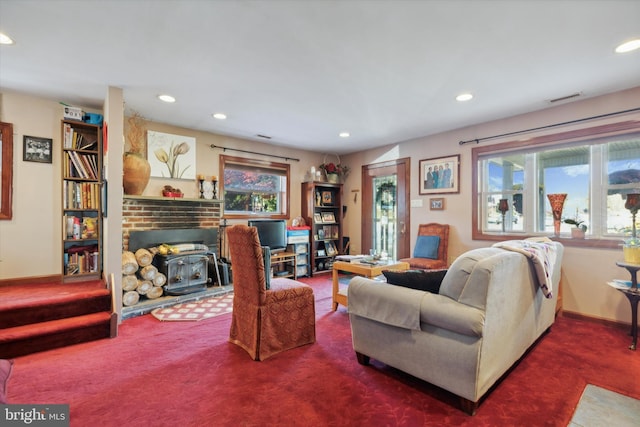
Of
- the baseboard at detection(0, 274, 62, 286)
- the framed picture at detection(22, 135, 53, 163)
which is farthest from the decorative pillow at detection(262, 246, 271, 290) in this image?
the framed picture at detection(22, 135, 53, 163)

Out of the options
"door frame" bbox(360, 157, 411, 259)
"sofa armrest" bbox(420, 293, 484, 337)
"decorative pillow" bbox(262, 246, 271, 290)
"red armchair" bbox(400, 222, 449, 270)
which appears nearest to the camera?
"sofa armrest" bbox(420, 293, 484, 337)

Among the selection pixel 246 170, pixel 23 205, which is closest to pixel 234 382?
pixel 23 205

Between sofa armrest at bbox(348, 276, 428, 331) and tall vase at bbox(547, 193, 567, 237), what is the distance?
2.63 m

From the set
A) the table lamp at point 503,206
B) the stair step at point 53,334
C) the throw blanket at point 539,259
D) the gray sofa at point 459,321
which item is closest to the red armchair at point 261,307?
the gray sofa at point 459,321

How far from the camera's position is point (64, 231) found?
3.35 meters

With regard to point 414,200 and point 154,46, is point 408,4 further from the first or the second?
point 414,200

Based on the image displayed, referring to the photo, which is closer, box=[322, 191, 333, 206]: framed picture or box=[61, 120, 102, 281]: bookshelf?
box=[61, 120, 102, 281]: bookshelf

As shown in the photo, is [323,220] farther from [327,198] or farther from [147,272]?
[147,272]

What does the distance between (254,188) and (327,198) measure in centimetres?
148

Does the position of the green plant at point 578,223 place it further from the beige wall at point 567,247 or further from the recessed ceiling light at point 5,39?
the recessed ceiling light at point 5,39

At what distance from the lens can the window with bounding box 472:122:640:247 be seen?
308 cm

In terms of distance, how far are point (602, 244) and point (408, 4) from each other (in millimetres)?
3234

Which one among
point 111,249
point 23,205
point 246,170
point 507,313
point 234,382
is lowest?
point 234,382

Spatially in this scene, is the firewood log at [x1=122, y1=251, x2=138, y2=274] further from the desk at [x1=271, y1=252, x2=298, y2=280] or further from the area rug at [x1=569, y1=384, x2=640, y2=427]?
the area rug at [x1=569, y1=384, x2=640, y2=427]
